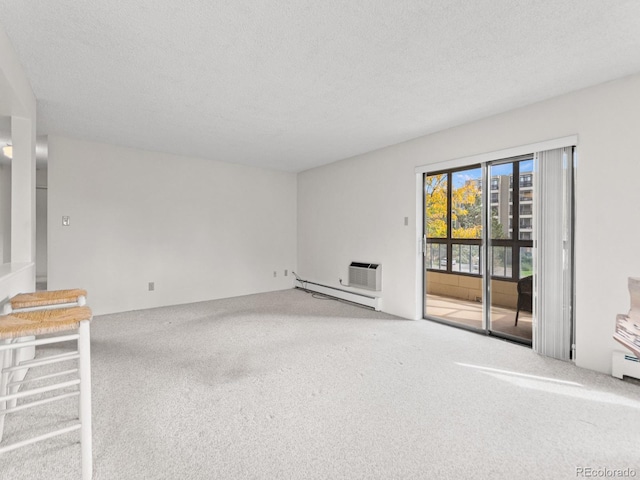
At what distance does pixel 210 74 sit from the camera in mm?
2383

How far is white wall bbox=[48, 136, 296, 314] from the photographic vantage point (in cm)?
401

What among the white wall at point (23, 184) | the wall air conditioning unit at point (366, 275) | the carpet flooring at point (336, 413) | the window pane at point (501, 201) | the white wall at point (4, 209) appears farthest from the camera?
the white wall at point (4, 209)

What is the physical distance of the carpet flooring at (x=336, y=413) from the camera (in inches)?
59.7

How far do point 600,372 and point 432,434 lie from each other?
1799mm

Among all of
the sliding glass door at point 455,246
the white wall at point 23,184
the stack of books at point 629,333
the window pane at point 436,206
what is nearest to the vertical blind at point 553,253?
the sliding glass door at point 455,246

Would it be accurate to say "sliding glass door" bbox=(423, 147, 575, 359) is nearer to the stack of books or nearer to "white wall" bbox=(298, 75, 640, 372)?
"white wall" bbox=(298, 75, 640, 372)

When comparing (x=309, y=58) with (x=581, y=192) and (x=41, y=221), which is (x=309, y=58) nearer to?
(x=581, y=192)

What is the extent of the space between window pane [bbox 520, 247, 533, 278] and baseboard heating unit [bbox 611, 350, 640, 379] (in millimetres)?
917

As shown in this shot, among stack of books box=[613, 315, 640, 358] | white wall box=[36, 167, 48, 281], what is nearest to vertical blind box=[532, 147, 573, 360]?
stack of books box=[613, 315, 640, 358]

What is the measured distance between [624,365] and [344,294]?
337 cm

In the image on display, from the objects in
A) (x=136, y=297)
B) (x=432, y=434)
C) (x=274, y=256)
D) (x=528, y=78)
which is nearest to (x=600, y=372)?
(x=432, y=434)

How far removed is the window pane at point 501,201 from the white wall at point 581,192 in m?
0.27

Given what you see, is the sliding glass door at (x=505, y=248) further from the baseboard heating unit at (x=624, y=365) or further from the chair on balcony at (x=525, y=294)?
the baseboard heating unit at (x=624, y=365)

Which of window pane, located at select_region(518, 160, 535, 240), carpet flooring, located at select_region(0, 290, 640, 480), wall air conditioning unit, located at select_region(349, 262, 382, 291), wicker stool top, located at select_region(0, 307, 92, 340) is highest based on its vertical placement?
window pane, located at select_region(518, 160, 535, 240)
